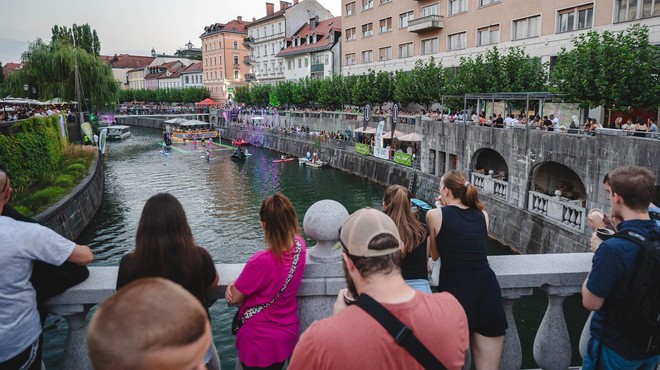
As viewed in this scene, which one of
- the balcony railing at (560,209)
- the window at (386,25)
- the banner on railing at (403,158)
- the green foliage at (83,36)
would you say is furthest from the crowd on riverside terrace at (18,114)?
the green foliage at (83,36)

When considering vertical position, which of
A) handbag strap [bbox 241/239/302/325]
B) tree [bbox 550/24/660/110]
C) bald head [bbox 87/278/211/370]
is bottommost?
handbag strap [bbox 241/239/302/325]

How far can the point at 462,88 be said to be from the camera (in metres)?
30.6

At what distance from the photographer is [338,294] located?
2.94m

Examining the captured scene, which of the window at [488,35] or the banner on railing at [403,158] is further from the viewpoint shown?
the window at [488,35]

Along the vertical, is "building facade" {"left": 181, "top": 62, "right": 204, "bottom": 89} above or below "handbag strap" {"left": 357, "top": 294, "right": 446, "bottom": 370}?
above

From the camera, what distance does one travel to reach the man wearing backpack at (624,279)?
284 cm

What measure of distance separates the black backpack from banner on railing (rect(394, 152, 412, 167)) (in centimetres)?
2966

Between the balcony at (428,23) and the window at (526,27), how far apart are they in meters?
8.39

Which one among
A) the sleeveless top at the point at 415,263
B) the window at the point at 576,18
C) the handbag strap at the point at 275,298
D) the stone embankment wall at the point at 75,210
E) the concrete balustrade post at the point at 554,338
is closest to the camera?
the handbag strap at the point at 275,298

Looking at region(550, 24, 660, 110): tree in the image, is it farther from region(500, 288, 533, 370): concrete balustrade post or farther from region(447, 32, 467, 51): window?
region(447, 32, 467, 51): window

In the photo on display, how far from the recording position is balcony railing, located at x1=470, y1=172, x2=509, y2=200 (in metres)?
22.5

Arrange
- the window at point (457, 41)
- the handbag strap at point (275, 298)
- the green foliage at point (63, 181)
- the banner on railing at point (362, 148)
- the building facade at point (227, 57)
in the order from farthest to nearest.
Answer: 1. the building facade at point (227, 57)
2. the window at point (457, 41)
3. the banner on railing at point (362, 148)
4. the green foliage at point (63, 181)
5. the handbag strap at point (275, 298)

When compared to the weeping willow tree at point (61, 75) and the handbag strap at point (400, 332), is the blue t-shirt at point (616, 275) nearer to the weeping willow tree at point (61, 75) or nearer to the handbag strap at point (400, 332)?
the handbag strap at point (400, 332)

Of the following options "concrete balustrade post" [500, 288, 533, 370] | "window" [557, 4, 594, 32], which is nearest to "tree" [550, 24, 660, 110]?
"window" [557, 4, 594, 32]
